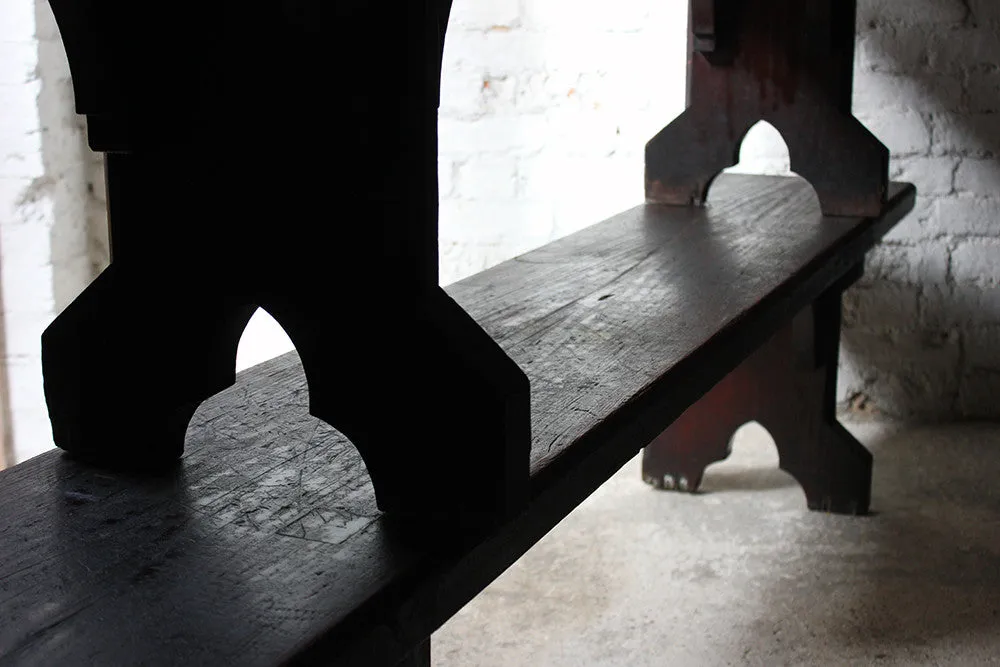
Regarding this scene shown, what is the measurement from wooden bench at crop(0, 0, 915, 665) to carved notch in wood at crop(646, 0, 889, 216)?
0.57m

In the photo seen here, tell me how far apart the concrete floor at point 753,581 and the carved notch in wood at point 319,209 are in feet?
3.22

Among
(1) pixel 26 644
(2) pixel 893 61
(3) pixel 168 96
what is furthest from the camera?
(2) pixel 893 61

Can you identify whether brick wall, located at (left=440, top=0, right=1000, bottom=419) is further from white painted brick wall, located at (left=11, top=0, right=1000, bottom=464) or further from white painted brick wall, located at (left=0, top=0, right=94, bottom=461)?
white painted brick wall, located at (left=0, top=0, right=94, bottom=461)

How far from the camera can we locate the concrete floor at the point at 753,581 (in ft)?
5.50

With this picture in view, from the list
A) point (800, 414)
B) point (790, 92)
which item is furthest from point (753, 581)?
point (790, 92)

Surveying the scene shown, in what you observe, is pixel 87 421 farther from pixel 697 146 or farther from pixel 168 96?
pixel 697 146

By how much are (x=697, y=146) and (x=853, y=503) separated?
0.71m

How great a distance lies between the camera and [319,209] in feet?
2.32

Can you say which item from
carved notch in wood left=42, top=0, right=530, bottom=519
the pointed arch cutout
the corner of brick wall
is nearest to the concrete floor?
the pointed arch cutout

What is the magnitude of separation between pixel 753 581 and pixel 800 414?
421mm

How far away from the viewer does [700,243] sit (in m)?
1.73

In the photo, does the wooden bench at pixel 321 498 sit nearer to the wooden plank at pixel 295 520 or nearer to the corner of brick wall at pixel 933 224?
the wooden plank at pixel 295 520

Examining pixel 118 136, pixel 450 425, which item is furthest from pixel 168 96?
pixel 450 425

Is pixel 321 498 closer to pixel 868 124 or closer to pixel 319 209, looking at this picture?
pixel 319 209
